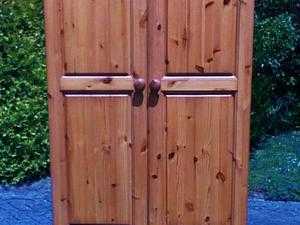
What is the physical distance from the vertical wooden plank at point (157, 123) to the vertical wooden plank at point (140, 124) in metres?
0.02

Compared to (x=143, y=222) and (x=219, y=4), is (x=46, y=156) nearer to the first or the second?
(x=143, y=222)

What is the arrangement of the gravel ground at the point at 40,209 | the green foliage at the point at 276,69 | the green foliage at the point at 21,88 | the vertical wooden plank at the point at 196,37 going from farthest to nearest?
the green foliage at the point at 276,69 → the green foliage at the point at 21,88 → the gravel ground at the point at 40,209 → the vertical wooden plank at the point at 196,37

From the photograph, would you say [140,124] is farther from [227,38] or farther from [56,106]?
[227,38]

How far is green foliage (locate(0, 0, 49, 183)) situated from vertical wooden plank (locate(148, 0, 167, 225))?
271 centimetres

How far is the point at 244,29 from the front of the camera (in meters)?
3.64

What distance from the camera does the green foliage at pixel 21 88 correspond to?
6270 millimetres

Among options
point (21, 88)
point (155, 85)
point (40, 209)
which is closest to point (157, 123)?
point (155, 85)

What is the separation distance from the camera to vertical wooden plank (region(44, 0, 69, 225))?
366 centimetres

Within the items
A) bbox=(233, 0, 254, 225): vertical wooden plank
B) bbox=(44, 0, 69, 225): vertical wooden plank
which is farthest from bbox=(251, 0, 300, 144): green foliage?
bbox=(44, 0, 69, 225): vertical wooden plank

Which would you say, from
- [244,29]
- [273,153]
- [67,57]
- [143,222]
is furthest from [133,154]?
[273,153]

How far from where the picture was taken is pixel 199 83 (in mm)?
3676

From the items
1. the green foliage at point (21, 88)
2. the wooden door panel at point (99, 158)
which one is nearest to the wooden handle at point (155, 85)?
the wooden door panel at point (99, 158)

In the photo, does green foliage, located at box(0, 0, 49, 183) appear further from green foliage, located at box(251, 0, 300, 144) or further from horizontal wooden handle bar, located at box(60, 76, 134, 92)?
horizontal wooden handle bar, located at box(60, 76, 134, 92)

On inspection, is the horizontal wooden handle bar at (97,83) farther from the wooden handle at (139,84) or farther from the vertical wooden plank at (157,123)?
the vertical wooden plank at (157,123)
